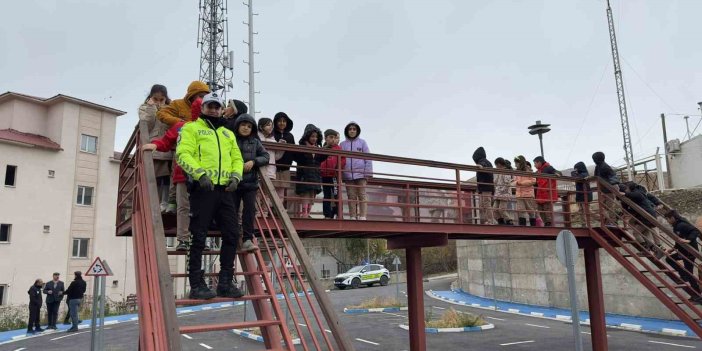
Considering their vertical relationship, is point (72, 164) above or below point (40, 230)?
above

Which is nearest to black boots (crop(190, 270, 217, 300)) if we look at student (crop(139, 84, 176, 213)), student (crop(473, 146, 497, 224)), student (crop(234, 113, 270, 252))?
student (crop(234, 113, 270, 252))

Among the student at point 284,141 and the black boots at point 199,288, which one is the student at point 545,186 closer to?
the student at point 284,141

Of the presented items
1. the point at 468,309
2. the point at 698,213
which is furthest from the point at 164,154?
the point at 468,309

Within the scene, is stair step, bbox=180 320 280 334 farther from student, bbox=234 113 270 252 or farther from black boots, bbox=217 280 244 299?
student, bbox=234 113 270 252

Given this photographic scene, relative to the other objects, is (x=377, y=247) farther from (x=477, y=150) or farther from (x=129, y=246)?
(x=477, y=150)

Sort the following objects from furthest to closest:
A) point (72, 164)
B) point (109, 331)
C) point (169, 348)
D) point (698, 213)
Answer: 1. point (72, 164)
2. point (109, 331)
3. point (698, 213)
4. point (169, 348)

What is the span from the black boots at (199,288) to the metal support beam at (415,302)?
4.82 meters

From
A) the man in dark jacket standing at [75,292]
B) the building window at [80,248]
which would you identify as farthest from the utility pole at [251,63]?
the building window at [80,248]

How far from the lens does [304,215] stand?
25.7ft

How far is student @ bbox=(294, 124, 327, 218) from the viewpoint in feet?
24.5

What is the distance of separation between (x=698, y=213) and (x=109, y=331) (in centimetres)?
1960

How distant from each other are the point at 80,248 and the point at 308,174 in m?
25.3

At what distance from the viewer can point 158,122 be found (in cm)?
583

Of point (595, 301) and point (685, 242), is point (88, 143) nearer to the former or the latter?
point (595, 301)
